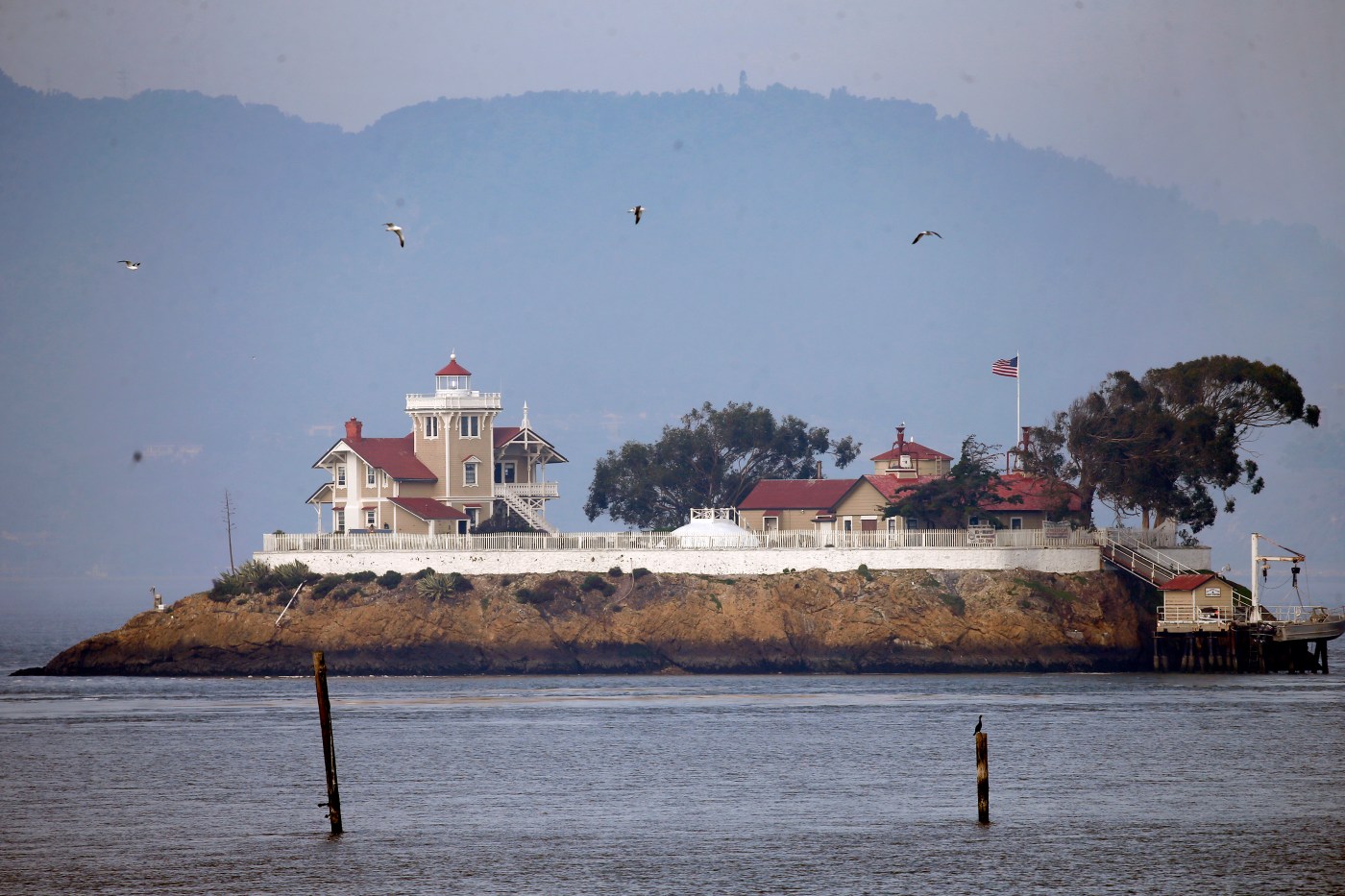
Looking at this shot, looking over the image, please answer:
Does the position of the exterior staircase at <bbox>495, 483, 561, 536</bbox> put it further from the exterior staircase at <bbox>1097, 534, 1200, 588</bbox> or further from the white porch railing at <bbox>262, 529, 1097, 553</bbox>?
the exterior staircase at <bbox>1097, 534, 1200, 588</bbox>

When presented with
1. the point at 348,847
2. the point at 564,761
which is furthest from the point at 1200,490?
the point at 348,847

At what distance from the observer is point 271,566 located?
329ft

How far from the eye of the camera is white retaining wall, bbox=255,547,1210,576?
94062mm

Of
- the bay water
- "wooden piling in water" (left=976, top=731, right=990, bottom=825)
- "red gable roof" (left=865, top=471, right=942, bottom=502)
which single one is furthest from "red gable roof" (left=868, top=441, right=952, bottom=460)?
"wooden piling in water" (left=976, top=731, right=990, bottom=825)

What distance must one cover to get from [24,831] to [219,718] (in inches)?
1007

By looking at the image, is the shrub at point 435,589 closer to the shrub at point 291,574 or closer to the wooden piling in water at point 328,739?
the shrub at point 291,574

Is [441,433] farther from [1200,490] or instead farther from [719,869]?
[719,869]

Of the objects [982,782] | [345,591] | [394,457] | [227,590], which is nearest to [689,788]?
[982,782]

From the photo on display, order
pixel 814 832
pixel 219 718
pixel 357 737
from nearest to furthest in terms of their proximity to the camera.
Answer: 1. pixel 814 832
2. pixel 357 737
3. pixel 219 718

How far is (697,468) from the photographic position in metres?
124

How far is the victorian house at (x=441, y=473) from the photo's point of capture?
106 meters

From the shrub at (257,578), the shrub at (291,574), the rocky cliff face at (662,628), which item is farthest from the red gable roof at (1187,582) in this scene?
the shrub at (257,578)

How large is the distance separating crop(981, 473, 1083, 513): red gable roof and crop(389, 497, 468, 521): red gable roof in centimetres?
2852

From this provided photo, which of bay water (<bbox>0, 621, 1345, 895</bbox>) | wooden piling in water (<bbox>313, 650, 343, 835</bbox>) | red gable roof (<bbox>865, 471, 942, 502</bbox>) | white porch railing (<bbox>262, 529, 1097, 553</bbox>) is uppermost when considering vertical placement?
red gable roof (<bbox>865, 471, 942, 502</bbox>)
